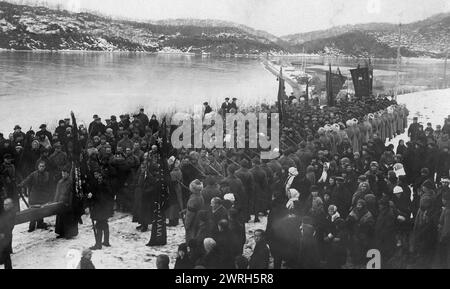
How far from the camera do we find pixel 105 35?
127125 mm

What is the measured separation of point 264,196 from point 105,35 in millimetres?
125547

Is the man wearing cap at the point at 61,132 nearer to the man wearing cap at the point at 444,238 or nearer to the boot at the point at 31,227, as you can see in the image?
the boot at the point at 31,227

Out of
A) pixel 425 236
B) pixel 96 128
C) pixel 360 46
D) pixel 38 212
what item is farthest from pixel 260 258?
pixel 360 46

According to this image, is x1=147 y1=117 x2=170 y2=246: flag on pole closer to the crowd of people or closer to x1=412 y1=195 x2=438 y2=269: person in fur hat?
the crowd of people

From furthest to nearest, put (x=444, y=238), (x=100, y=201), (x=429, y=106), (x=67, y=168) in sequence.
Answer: (x=429, y=106), (x=67, y=168), (x=100, y=201), (x=444, y=238)

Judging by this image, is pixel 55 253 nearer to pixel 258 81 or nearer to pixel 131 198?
pixel 131 198

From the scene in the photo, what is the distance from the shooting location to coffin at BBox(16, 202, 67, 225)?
7.12 meters

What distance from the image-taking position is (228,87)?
4872 centimetres

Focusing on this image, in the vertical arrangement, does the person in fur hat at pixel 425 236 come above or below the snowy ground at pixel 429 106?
below

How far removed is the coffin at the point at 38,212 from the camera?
7.12 m

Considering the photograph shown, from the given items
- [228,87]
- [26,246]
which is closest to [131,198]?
[26,246]

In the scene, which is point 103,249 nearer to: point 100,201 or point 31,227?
point 100,201

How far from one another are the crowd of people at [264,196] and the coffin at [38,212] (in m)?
0.12

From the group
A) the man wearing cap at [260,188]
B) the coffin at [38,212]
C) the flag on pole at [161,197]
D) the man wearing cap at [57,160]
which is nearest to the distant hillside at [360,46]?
the man wearing cap at [260,188]
